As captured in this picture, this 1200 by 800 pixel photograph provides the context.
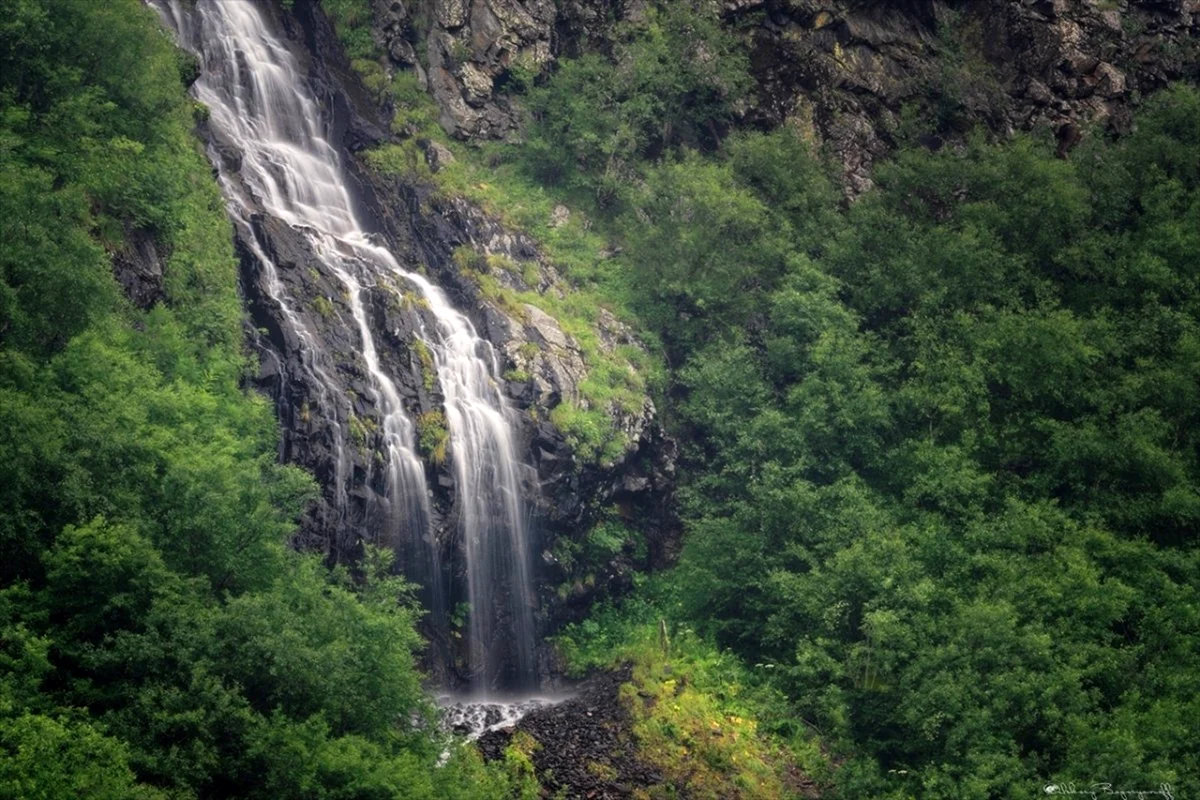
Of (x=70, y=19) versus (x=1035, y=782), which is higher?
(x=70, y=19)

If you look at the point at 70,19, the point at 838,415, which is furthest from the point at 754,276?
the point at 70,19

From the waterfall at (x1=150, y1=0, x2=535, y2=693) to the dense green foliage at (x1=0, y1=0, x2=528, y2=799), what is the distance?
11.0ft

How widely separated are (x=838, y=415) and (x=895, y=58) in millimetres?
19319

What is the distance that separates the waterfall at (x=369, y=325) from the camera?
101ft

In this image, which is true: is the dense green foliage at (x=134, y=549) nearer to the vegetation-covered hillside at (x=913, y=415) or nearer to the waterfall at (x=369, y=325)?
the waterfall at (x=369, y=325)

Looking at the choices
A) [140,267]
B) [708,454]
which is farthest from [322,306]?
[708,454]

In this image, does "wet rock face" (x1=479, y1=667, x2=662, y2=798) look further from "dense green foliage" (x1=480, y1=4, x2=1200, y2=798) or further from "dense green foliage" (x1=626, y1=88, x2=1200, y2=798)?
"dense green foliage" (x1=626, y1=88, x2=1200, y2=798)

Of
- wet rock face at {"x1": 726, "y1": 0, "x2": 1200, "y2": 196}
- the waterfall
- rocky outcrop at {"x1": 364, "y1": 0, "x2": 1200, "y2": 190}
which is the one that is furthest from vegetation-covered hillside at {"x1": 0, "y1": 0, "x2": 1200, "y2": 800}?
wet rock face at {"x1": 726, "y1": 0, "x2": 1200, "y2": 196}

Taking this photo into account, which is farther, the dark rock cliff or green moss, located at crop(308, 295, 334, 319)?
green moss, located at crop(308, 295, 334, 319)

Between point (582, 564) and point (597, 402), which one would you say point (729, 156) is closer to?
point (597, 402)

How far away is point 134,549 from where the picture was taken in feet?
66.5

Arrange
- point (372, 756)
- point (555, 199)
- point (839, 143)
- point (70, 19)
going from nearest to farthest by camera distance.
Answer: point (372, 756)
point (70, 19)
point (555, 199)
point (839, 143)

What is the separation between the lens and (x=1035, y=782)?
25.6m

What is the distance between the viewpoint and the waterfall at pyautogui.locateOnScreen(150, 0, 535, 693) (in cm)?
3067
